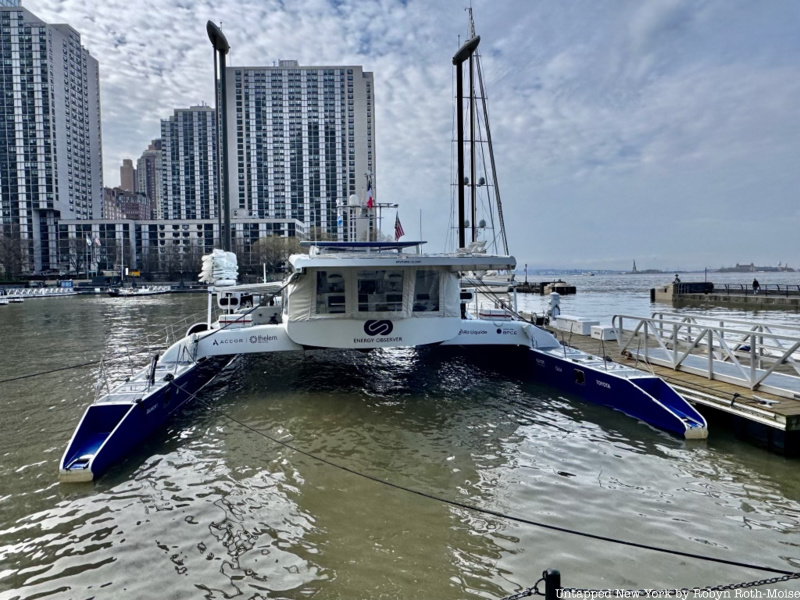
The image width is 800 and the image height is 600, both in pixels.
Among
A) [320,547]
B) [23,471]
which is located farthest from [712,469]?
[23,471]

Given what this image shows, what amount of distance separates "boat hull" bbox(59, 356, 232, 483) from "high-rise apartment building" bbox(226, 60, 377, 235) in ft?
464

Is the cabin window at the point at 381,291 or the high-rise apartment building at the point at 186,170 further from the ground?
the high-rise apartment building at the point at 186,170

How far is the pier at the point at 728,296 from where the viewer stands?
38375 millimetres

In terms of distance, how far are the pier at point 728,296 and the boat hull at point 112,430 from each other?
146 ft

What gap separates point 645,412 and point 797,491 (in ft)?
9.18

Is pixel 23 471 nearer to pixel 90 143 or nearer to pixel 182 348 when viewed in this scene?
pixel 182 348

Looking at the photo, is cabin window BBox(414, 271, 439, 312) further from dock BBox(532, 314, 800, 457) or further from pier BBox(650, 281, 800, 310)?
pier BBox(650, 281, 800, 310)

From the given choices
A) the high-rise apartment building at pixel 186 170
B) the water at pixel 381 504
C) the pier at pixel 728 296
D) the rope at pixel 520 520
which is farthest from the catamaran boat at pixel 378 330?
the high-rise apartment building at pixel 186 170

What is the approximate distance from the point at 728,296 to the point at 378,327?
4319 centimetres

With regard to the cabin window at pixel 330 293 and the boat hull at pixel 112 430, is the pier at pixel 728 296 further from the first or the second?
the boat hull at pixel 112 430

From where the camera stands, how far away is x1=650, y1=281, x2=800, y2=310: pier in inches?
1511

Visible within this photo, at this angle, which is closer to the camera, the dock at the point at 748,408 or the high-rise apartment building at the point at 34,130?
the dock at the point at 748,408

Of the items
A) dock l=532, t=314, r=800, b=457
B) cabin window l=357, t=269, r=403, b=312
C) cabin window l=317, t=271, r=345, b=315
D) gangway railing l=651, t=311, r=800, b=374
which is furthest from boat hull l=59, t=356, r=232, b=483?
gangway railing l=651, t=311, r=800, b=374

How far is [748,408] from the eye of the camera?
7.63 meters
